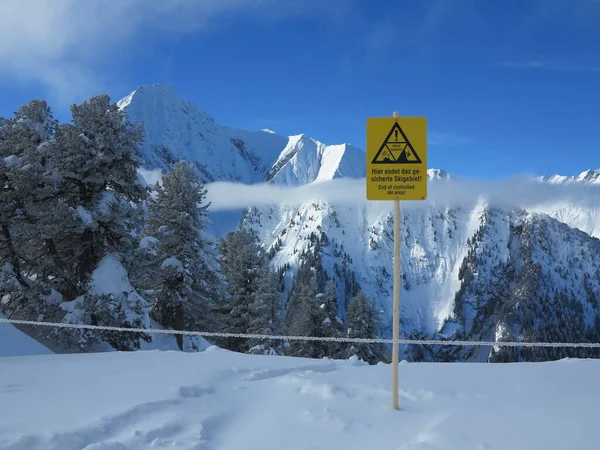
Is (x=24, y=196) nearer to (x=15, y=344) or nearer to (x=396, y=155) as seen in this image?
(x=15, y=344)

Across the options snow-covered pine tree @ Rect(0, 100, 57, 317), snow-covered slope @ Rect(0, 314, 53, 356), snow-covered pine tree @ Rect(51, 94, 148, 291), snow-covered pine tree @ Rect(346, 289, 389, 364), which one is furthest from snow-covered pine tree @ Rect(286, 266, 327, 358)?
snow-covered slope @ Rect(0, 314, 53, 356)

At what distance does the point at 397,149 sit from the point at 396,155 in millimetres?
66

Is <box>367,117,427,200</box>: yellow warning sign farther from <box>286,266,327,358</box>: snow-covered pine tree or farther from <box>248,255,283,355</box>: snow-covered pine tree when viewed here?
<box>286,266,327,358</box>: snow-covered pine tree

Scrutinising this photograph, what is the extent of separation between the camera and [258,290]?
25516mm

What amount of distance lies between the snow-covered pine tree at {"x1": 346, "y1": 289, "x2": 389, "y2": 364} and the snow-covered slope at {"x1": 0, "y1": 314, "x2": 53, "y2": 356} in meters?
20.5

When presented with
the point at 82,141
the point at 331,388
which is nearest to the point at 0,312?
the point at 82,141

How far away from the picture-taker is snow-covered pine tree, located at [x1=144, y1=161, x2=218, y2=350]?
2059cm

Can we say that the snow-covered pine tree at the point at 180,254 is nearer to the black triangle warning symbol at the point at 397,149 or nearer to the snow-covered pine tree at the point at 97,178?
the snow-covered pine tree at the point at 97,178

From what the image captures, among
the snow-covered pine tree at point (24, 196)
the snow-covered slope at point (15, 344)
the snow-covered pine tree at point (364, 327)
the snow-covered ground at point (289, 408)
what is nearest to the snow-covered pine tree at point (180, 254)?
the snow-covered pine tree at point (24, 196)

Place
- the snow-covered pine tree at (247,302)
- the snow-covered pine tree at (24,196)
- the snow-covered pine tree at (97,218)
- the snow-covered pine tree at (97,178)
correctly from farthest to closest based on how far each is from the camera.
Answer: the snow-covered pine tree at (247,302)
the snow-covered pine tree at (97,178)
the snow-covered pine tree at (24,196)
the snow-covered pine tree at (97,218)

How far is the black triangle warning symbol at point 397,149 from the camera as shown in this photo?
15.5 feet

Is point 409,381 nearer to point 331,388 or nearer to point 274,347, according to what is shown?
point 331,388

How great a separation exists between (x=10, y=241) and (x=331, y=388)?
47.3 ft

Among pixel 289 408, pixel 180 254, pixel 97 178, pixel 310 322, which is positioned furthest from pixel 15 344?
pixel 310 322
